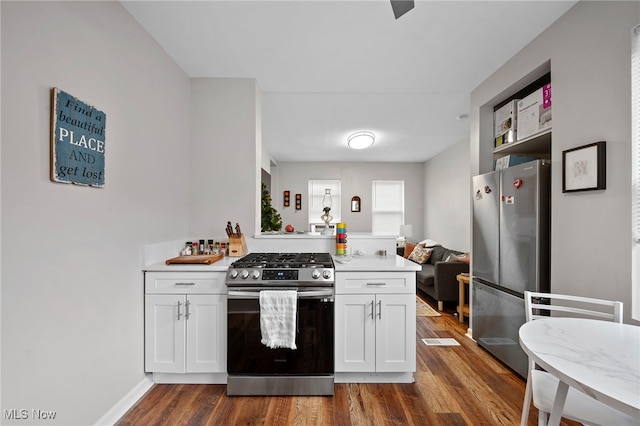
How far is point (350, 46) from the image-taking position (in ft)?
7.62

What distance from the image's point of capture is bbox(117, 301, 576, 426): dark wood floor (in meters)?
1.88

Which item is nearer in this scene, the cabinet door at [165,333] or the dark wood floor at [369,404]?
the dark wood floor at [369,404]

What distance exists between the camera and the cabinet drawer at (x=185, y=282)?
2189 mm

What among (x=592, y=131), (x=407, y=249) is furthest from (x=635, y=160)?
(x=407, y=249)

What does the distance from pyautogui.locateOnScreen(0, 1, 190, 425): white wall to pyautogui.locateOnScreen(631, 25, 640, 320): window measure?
2.94 metres

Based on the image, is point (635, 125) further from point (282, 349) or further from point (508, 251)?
point (282, 349)

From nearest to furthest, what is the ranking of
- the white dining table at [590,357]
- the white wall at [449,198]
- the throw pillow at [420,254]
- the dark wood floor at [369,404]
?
Answer: the white dining table at [590,357] < the dark wood floor at [369,404] < the white wall at [449,198] < the throw pillow at [420,254]

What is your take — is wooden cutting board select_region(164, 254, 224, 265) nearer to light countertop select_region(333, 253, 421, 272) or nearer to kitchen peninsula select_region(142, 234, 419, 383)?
kitchen peninsula select_region(142, 234, 419, 383)

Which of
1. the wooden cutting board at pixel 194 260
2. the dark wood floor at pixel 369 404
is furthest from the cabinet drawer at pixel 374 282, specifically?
the wooden cutting board at pixel 194 260

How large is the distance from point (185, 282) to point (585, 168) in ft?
9.10

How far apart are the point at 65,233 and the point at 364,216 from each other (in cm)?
604

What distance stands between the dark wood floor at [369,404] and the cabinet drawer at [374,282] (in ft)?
2.39

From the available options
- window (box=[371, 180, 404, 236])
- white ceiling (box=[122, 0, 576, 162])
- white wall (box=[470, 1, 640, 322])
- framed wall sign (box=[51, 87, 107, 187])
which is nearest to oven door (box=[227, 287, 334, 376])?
framed wall sign (box=[51, 87, 107, 187])

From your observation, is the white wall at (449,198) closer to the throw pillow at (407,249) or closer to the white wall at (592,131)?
the throw pillow at (407,249)
